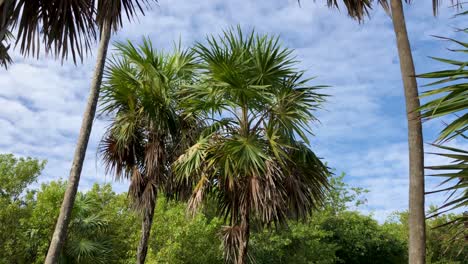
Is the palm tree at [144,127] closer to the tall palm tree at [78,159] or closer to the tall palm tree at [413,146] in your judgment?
the tall palm tree at [78,159]

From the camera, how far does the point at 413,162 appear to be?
6613 mm

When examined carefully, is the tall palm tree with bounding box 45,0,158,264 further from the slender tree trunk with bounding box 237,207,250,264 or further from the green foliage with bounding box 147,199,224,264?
the green foliage with bounding box 147,199,224,264

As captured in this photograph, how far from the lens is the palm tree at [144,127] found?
465 inches

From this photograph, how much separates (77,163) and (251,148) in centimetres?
307

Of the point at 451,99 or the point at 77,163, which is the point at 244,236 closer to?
the point at 77,163

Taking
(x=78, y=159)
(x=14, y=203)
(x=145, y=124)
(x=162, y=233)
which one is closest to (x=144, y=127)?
(x=145, y=124)

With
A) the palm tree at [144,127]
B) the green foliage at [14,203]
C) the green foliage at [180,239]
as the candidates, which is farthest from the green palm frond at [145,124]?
the green foliage at [14,203]

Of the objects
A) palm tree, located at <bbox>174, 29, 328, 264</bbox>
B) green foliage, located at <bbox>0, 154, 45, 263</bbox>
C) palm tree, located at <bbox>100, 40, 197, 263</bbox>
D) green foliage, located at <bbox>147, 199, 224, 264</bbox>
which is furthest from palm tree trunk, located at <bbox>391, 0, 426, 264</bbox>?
green foliage, located at <bbox>0, 154, 45, 263</bbox>

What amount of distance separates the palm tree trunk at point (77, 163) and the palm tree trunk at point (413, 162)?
4.45m

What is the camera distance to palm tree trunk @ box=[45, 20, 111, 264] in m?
8.25

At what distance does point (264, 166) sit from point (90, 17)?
452 cm

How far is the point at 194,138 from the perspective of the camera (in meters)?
11.6

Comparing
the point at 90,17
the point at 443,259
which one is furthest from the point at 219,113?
the point at 443,259

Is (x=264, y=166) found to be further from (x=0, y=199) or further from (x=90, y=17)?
(x=0, y=199)
